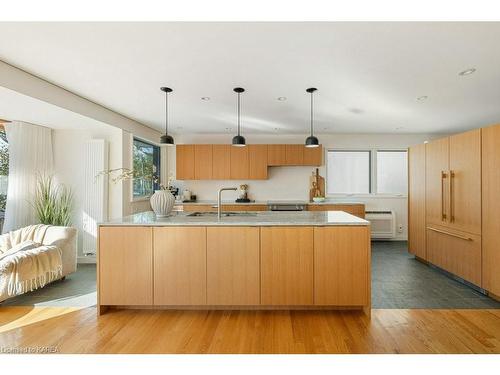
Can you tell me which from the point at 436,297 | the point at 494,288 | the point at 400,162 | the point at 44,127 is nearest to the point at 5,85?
the point at 44,127

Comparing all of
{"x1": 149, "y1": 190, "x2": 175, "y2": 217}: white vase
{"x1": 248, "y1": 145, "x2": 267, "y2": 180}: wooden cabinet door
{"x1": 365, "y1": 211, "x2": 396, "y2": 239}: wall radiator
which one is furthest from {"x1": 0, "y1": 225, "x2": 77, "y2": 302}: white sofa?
{"x1": 365, "y1": 211, "x2": 396, "y2": 239}: wall radiator

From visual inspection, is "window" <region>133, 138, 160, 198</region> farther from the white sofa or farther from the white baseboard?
the white sofa

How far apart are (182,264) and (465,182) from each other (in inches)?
137

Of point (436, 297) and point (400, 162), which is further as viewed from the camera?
point (400, 162)

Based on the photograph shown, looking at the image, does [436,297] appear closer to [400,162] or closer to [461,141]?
[461,141]

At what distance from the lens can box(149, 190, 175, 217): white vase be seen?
279 centimetres

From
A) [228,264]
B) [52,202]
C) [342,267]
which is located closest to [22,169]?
[52,202]

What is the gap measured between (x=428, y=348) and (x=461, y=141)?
2.57 metres

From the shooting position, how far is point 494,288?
277 centimetres

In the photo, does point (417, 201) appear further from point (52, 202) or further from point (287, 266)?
point (52, 202)

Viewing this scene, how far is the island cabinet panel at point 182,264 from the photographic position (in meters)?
2.49

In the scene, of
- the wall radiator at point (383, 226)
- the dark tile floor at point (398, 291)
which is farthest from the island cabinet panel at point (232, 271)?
the wall radiator at point (383, 226)

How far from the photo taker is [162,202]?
2789mm

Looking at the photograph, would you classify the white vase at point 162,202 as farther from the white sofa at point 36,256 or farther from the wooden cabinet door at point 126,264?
the white sofa at point 36,256
